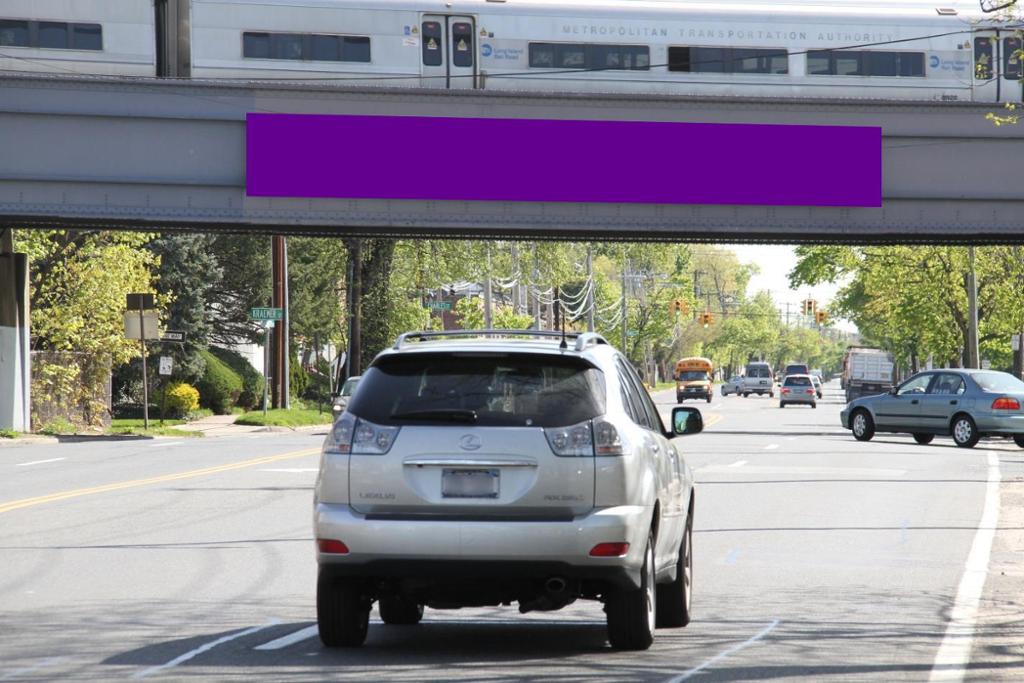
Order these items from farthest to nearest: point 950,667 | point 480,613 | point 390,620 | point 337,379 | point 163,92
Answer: point 337,379 → point 163,92 → point 480,613 → point 390,620 → point 950,667

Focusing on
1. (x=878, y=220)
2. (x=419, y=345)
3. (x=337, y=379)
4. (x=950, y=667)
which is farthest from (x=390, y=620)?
(x=337, y=379)

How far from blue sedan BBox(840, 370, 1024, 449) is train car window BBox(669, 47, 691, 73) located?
830 centimetres

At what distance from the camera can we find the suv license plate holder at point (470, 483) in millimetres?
8617

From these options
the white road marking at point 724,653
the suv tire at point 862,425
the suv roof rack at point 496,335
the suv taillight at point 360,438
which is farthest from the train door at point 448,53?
the suv taillight at point 360,438

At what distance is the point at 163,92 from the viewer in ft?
102

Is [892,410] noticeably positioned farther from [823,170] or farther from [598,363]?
[598,363]

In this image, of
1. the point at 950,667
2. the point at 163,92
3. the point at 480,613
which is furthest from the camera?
the point at 163,92

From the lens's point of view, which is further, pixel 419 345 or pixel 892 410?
pixel 892 410

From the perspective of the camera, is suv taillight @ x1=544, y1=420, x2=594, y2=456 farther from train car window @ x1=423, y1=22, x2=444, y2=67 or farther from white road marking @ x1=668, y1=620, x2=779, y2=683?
train car window @ x1=423, y1=22, x2=444, y2=67

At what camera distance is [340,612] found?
29.4ft

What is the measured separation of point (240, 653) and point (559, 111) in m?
24.1

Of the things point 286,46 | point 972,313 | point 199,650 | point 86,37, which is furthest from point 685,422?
point 972,313

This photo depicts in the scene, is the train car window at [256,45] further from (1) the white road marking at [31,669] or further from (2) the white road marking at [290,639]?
(1) the white road marking at [31,669]

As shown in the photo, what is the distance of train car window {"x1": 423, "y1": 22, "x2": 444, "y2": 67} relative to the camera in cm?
3022
